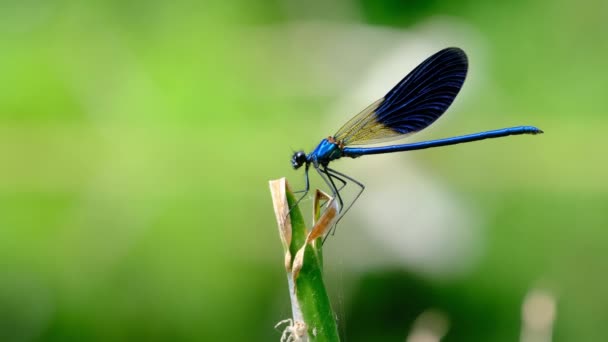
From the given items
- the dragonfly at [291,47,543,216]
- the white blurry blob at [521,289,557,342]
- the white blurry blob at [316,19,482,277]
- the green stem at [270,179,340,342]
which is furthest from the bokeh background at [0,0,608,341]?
the green stem at [270,179,340,342]

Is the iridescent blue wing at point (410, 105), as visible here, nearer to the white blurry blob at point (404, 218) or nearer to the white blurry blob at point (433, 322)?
the white blurry blob at point (433, 322)

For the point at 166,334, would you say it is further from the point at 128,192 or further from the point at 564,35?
the point at 564,35

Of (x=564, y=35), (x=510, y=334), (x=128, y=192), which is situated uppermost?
(x=564, y=35)

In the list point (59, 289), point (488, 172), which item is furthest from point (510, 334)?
point (59, 289)

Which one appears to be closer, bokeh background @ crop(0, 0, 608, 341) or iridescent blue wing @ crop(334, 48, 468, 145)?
iridescent blue wing @ crop(334, 48, 468, 145)

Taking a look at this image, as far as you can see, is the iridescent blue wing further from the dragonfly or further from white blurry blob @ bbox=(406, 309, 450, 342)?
white blurry blob @ bbox=(406, 309, 450, 342)

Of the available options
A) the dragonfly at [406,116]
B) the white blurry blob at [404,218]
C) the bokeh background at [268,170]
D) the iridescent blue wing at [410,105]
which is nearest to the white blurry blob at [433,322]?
the bokeh background at [268,170]
